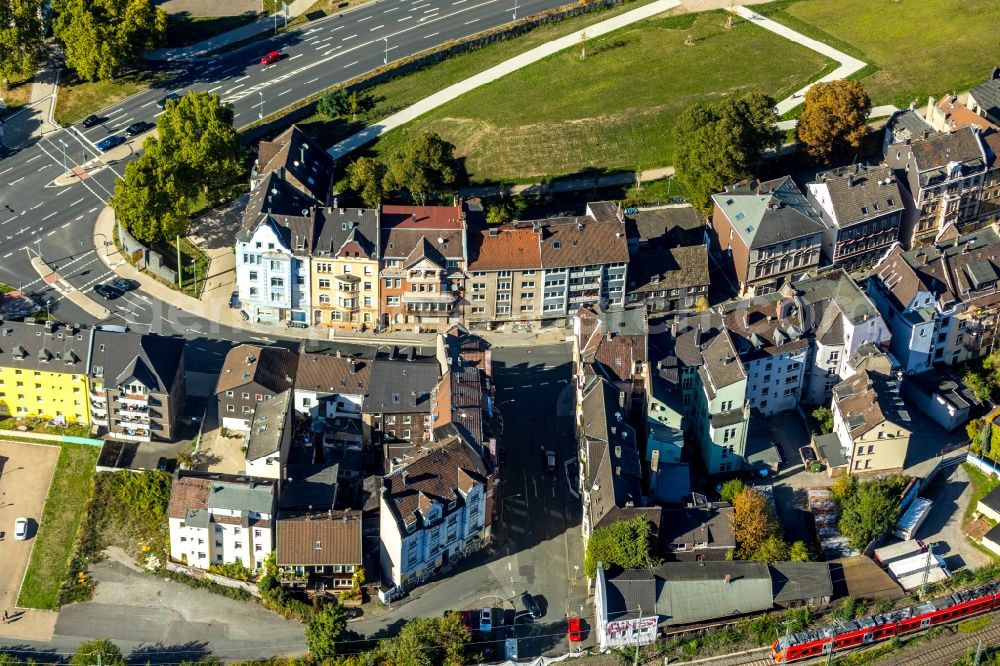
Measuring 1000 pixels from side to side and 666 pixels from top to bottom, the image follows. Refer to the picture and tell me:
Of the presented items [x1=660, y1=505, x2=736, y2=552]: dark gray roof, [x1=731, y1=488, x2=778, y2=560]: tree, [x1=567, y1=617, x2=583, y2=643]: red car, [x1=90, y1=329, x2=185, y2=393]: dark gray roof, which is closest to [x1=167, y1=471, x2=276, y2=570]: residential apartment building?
[x1=90, y1=329, x2=185, y2=393]: dark gray roof

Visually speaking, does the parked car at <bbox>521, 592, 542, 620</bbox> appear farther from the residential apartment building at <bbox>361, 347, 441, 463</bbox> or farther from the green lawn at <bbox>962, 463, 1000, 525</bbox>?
the green lawn at <bbox>962, 463, 1000, 525</bbox>

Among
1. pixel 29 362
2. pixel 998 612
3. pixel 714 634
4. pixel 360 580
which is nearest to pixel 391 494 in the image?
pixel 360 580

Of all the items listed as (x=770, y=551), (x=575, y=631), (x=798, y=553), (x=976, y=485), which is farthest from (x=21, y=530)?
(x=976, y=485)

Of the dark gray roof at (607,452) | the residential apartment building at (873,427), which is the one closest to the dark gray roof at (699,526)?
the dark gray roof at (607,452)

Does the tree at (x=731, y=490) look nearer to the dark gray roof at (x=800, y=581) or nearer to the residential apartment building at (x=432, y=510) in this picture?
the dark gray roof at (x=800, y=581)

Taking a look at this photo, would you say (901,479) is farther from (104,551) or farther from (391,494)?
(104,551)

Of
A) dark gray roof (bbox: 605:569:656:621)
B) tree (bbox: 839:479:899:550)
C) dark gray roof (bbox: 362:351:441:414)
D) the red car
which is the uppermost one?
dark gray roof (bbox: 362:351:441:414)
